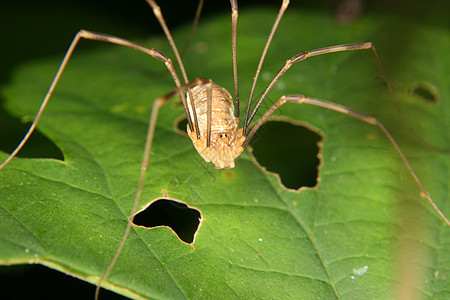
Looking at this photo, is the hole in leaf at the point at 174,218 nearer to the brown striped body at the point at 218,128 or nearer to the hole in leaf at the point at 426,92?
the brown striped body at the point at 218,128

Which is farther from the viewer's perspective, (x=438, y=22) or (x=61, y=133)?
(x=438, y=22)

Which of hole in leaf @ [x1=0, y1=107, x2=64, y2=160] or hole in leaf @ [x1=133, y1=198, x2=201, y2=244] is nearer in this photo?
hole in leaf @ [x1=133, y1=198, x2=201, y2=244]

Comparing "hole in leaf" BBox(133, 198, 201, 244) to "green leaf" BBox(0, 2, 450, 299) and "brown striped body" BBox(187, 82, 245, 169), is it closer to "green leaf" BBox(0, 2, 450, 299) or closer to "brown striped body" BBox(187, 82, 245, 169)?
"green leaf" BBox(0, 2, 450, 299)

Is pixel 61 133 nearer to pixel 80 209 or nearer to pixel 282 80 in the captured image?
pixel 80 209

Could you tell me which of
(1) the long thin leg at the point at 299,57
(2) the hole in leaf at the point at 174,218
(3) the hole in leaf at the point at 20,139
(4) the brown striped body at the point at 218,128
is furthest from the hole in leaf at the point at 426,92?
(3) the hole in leaf at the point at 20,139

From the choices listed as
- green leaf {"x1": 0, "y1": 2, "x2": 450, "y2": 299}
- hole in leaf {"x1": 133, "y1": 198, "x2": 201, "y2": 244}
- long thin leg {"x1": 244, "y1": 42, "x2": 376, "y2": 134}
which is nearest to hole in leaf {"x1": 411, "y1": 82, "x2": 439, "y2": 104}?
green leaf {"x1": 0, "y1": 2, "x2": 450, "y2": 299}

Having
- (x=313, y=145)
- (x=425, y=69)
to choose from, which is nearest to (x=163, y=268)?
(x=313, y=145)
